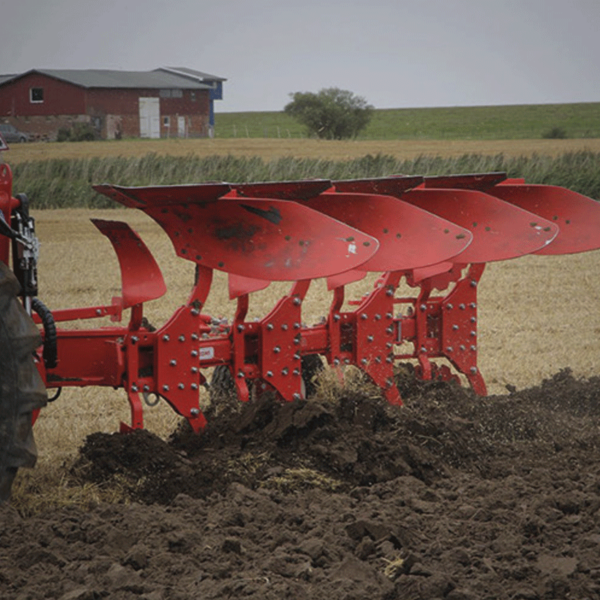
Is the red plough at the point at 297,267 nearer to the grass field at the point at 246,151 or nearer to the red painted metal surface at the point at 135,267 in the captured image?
the red painted metal surface at the point at 135,267

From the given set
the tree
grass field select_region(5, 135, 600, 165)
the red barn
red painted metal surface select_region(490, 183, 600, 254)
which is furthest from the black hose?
the tree

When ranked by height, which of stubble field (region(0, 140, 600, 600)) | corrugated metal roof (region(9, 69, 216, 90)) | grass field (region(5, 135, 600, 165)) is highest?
corrugated metal roof (region(9, 69, 216, 90))

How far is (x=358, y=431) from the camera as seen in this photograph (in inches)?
196

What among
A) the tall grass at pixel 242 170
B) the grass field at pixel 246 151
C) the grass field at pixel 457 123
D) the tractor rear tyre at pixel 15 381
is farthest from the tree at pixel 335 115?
the tractor rear tyre at pixel 15 381

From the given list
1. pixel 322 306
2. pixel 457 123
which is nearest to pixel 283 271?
pixel 322 306

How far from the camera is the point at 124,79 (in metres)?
41.8

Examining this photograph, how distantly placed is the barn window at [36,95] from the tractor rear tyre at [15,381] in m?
37.4

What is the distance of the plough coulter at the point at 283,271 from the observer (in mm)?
4809

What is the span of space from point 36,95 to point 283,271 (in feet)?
121

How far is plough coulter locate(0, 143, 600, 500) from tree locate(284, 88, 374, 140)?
142 ft

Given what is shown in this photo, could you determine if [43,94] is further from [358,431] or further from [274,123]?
[358,431]

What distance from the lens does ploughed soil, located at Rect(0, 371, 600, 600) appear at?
331 centimetres

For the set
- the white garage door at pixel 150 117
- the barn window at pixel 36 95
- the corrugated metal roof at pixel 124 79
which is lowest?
the white garage door at pixel 150 117

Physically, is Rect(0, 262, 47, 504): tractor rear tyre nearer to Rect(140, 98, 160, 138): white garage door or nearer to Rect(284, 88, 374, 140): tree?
Rect(140, 98, 160, 138): white garage door
